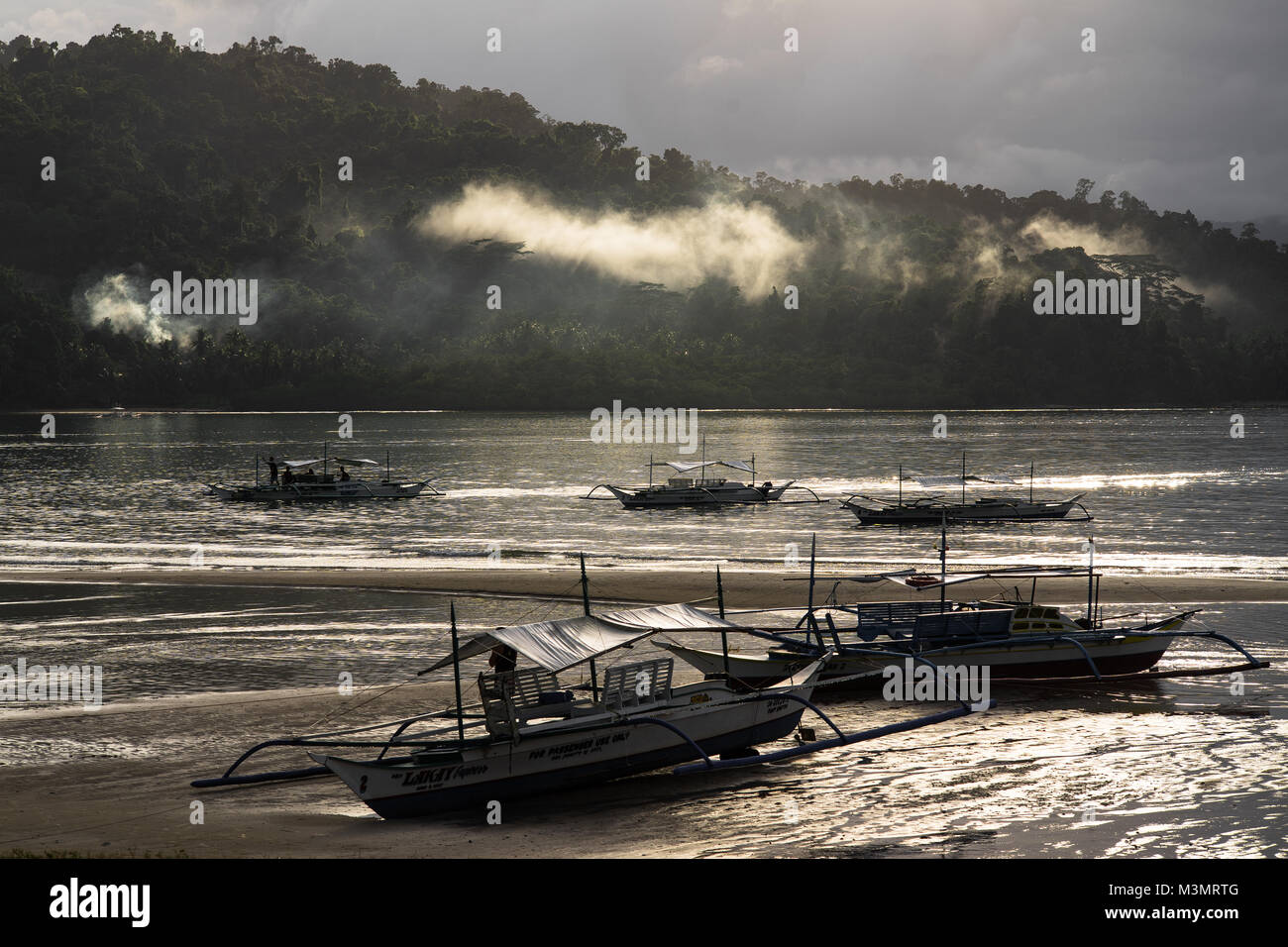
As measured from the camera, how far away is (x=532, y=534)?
246ft

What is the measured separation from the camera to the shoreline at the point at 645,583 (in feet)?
156

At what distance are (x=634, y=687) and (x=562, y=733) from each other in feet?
7.18

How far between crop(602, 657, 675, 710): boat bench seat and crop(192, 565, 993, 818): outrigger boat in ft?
0.09

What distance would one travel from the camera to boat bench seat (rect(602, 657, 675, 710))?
2442 centimetres

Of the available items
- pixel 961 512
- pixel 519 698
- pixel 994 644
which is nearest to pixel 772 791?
pixel 519 698

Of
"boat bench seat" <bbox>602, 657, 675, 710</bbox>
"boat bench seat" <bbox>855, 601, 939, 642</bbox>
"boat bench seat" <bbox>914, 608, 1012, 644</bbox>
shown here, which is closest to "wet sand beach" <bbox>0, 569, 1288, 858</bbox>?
"boat bench seat" <bbox>602, 657, 675, 710</bbox>

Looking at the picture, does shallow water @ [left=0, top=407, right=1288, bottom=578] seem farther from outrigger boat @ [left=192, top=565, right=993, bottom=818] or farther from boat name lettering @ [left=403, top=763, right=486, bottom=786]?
boat name lettering @ [left=403, top=763, right=486, bottom=786]

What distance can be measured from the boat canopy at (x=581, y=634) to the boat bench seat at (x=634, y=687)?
0.65 m

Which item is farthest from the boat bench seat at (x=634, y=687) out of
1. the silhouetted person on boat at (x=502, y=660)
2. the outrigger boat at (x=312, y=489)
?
the outrigger boat at (x=312, y=489)

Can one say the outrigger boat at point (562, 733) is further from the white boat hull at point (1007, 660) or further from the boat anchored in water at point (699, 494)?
the boat anchored in water at point (699, 494)

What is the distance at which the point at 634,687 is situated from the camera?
82.1ft

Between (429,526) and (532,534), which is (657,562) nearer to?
(532,534)
